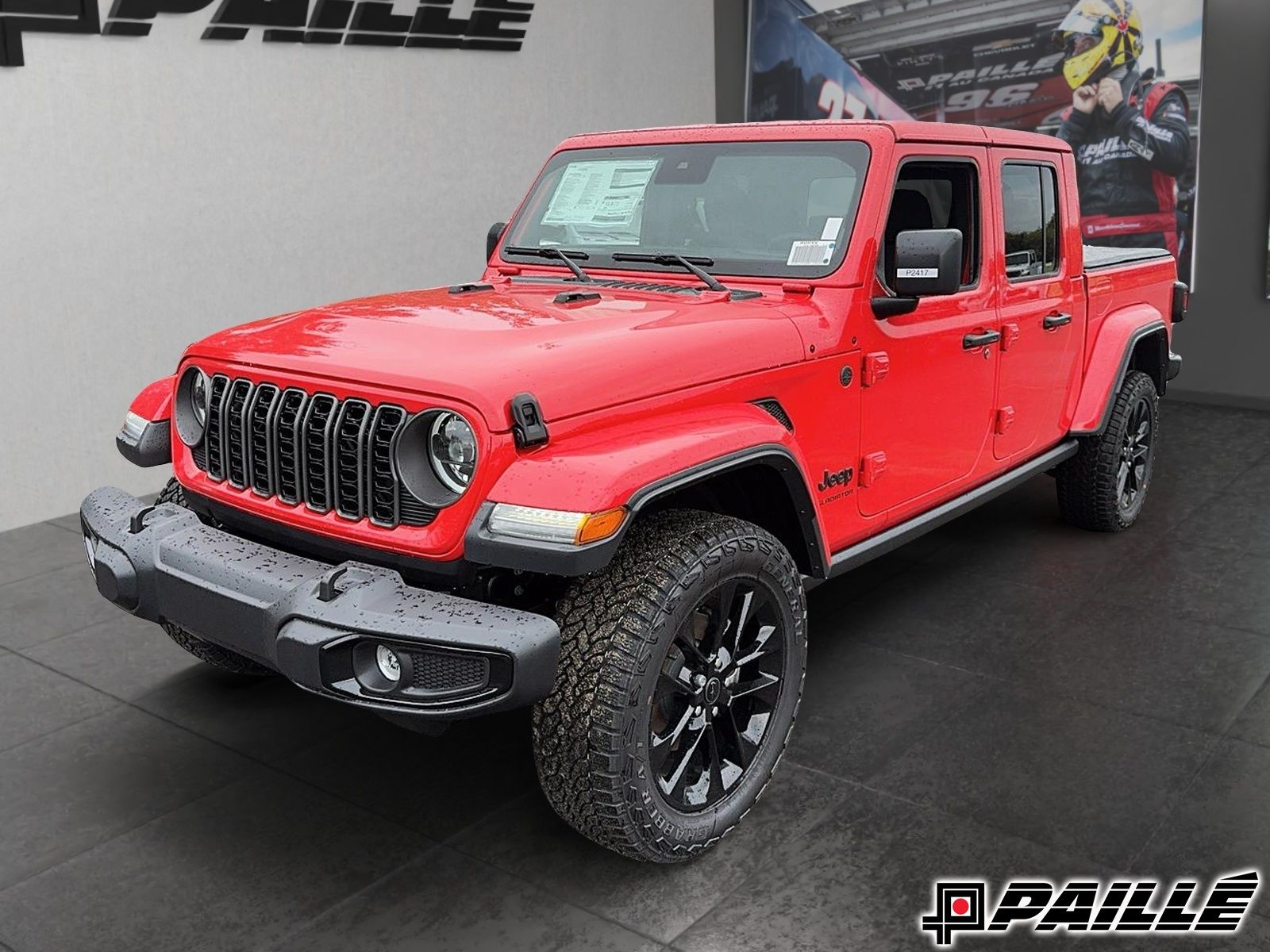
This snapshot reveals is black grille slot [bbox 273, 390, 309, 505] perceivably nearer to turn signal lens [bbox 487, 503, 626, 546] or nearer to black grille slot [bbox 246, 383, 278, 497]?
black grille slot [bbox 246, 383, 278, 497]

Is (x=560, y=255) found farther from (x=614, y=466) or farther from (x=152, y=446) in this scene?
(x=614, y=466)

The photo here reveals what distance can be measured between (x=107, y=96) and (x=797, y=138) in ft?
13.0

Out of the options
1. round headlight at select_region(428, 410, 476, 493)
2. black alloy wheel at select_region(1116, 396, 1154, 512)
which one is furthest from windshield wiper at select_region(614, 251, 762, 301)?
black alloy wheel at select_region(1116, 396, 1154, 512)

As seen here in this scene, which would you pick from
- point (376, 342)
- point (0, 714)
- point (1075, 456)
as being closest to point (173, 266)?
point (0, 714)

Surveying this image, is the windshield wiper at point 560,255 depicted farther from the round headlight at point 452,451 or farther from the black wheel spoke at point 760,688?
the black wheel spoke at point 760,688

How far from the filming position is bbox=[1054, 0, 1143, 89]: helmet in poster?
8.00 m

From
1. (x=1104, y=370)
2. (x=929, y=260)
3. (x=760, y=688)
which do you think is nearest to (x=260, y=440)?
(x=760, y=688)

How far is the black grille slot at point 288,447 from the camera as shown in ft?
9.53

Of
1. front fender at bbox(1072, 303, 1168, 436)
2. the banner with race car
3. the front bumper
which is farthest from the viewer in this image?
the banner with race car

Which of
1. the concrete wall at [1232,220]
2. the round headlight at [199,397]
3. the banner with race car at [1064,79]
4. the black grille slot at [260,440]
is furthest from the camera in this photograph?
the banner with race car at [1064,79]

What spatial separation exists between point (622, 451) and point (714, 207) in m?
1.39

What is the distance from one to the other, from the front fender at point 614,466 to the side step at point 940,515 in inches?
24.5

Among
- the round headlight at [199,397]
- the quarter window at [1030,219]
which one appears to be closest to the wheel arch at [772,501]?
the round headlight at [199,397]
